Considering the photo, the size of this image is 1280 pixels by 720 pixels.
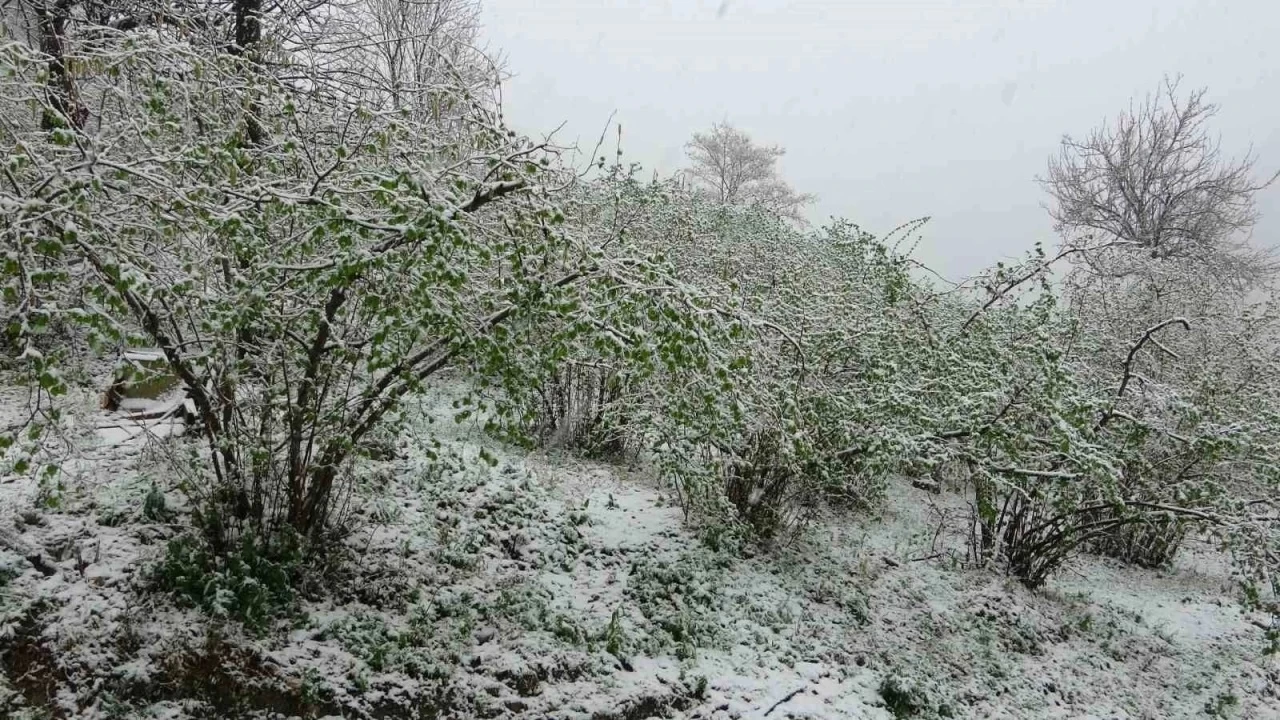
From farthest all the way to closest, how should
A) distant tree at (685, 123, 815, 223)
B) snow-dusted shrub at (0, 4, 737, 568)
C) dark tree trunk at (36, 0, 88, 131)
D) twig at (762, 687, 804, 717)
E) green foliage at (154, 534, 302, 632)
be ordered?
distant tree at (685, 123, 815, 223), twig at (762, 687, 804, 717), green foliage at (154, 534, 302, 632), dark tree trunk at (36, 0, 88, 131), snow-dusted shrub at (0, 4, 737, 568)

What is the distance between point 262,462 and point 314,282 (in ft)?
4.12

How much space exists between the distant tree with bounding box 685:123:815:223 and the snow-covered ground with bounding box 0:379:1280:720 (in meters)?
26.6

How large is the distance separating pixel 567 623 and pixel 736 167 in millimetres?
30182

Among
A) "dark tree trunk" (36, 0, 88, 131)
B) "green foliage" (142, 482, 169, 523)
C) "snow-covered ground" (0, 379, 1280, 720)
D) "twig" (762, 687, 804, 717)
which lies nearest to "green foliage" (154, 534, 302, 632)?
"snow-covered ground" (0, 379, 1280, 720)

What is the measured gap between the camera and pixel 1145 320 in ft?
29.3

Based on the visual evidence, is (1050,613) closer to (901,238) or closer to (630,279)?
(901,238)

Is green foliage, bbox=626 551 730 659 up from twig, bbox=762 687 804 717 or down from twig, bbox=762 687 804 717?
up

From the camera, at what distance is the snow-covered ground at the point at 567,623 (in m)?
3.71

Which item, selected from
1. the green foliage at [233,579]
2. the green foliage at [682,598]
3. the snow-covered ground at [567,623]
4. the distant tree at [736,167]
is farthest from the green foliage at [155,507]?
the distant tree at [736,167]

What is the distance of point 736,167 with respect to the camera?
107 feet

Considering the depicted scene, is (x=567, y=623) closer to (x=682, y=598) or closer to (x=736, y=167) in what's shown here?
(x=682, y=598)

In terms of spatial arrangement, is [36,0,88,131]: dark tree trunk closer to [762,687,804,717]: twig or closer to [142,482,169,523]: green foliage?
[142,482,169,523]: green foliage

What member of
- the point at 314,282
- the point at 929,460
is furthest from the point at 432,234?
the point at 929,460

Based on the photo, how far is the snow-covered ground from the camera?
371 cm
